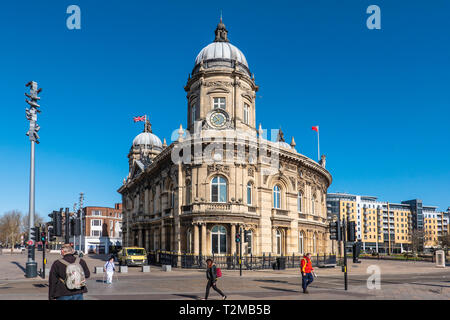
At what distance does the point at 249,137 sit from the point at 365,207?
133772 millimetres

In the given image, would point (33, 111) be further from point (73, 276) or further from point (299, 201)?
point (299, 201)

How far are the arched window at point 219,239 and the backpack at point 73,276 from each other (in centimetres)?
2662

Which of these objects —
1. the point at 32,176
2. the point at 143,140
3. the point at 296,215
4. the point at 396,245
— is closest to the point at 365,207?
the point at 396,245

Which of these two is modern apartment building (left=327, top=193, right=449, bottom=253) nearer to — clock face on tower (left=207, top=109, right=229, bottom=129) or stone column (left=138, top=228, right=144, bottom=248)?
stone column (left=138, top=228, right=144, bottom=248)

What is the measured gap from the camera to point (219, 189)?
3556 cm

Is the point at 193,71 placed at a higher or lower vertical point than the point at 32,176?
higher

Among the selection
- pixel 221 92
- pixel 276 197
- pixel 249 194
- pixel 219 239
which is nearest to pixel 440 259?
pixel 276 197

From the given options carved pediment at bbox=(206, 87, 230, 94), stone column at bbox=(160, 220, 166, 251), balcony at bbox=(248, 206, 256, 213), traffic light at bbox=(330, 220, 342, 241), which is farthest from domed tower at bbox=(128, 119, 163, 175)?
traffic light at bbox=(330, 220, 342, 241)

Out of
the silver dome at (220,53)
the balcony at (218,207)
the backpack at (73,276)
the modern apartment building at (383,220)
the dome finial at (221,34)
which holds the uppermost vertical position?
the dome finial at (221,34)

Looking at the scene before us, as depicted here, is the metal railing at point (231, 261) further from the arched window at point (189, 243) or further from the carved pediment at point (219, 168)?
the carved pediment at point (219, 168)

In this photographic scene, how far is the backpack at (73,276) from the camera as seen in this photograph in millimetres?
8344

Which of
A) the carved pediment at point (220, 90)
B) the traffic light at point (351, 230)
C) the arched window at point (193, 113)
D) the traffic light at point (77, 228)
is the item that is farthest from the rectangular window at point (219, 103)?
the traffic light at point (351, 230)
